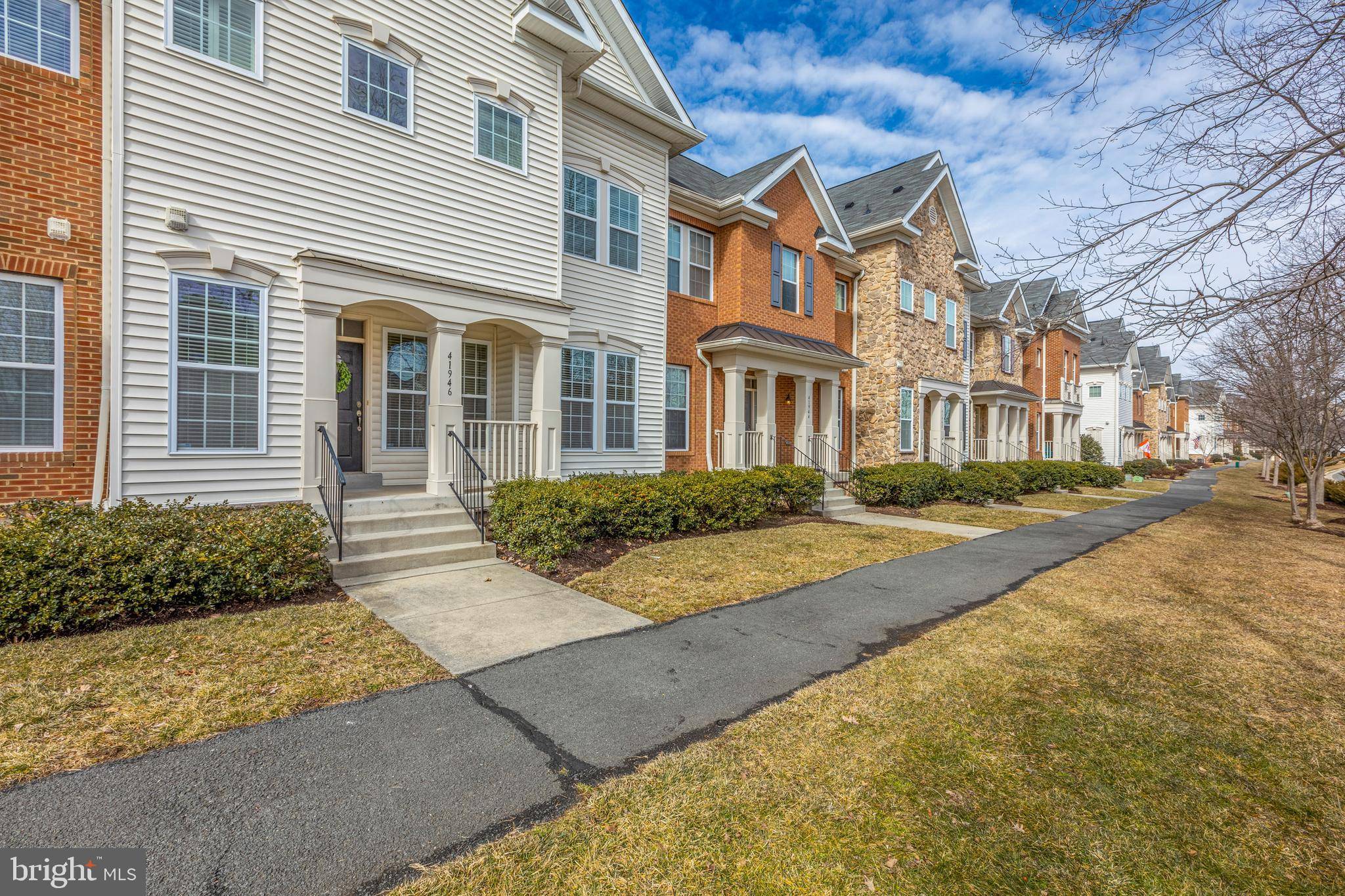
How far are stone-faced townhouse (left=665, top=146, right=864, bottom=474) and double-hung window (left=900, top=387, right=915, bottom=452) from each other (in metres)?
3.53

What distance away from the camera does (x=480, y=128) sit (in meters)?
9.08

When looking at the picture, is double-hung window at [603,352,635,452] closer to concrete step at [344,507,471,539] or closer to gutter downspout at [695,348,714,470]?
gutter downspout at [695,348,714,470]

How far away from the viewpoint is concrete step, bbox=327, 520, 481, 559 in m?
6.89

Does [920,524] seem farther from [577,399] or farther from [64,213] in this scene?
[64,213]

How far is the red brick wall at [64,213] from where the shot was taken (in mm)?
5980

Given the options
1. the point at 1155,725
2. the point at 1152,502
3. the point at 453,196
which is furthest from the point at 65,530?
the point at 1152,502

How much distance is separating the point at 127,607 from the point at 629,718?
459 cm

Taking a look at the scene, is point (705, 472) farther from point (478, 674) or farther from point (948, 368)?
point (948, 368)

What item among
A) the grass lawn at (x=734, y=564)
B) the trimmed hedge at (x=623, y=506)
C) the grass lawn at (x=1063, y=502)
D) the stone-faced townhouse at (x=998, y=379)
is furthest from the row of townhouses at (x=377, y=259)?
the stone-faced townhouse at (x=998, y=379)

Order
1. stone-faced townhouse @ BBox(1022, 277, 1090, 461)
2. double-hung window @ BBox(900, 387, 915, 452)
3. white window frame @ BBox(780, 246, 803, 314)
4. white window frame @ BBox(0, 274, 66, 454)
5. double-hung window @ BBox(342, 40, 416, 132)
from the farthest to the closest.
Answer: stone-faced townhouse @ BBox(1022, 277, 1090, 461) → double-hung window @ BBox(900, 387, 915, 452) → white window frame @ BBox(780, 246, 803, 314) → double-hung window @ BBox(342, 40, 416, 132) → white window frame @ BBox(0, 274, 66, 454)

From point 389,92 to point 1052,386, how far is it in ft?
113

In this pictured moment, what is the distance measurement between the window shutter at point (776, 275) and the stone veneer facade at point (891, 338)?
5110mm

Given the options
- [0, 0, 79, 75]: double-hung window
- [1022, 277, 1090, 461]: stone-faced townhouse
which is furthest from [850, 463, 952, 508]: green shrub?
[1022, 277, 1090, 461]: stone-faced townhouse

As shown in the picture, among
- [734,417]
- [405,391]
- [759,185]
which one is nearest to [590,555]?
[405,391]
